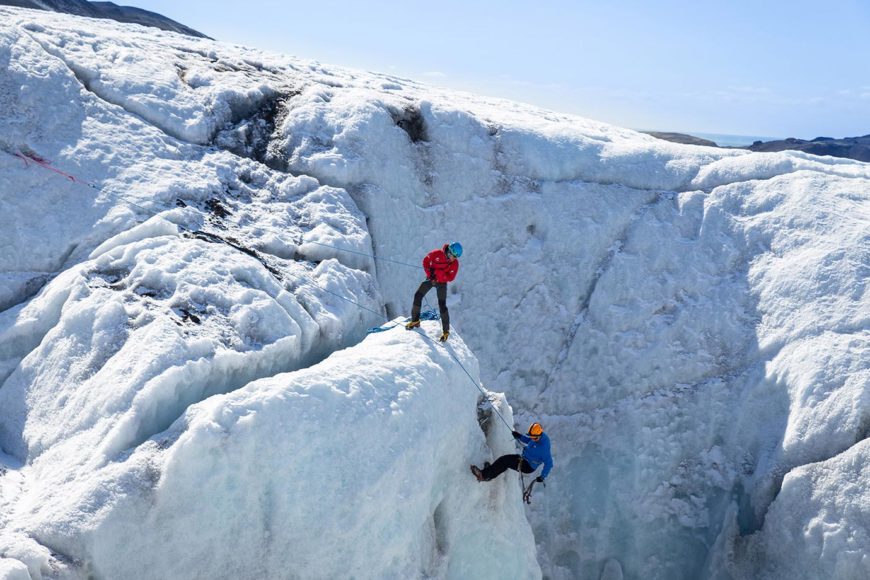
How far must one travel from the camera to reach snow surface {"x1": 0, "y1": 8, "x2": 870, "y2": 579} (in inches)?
290

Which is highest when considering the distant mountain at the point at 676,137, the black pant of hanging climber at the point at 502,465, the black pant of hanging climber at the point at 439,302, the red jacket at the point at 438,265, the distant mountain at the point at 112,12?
the distant mountain at the point at 112,12

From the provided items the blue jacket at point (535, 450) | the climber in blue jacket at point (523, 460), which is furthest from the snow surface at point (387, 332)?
the blue jacket at point (535, 450)

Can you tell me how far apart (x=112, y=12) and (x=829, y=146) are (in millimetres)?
52739

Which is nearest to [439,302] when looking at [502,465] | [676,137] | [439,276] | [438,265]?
[439,276]

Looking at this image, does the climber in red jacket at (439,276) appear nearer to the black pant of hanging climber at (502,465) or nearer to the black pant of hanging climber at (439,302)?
the black pant of hanging climber at (439,302)

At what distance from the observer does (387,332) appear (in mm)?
9703

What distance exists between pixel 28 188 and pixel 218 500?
5.69m

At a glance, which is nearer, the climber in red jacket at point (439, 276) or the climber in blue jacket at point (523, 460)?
the climber in blue jacket at point (523, 460)

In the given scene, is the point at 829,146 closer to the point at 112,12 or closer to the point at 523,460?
the point at 523,460

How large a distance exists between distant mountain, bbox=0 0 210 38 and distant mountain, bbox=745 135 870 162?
128 feet

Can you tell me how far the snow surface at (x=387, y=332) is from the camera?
736cm

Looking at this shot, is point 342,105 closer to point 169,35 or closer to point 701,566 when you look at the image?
point 169,35

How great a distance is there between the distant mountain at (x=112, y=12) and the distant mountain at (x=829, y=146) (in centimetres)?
3917

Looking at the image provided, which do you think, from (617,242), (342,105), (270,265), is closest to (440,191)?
(342,105)
